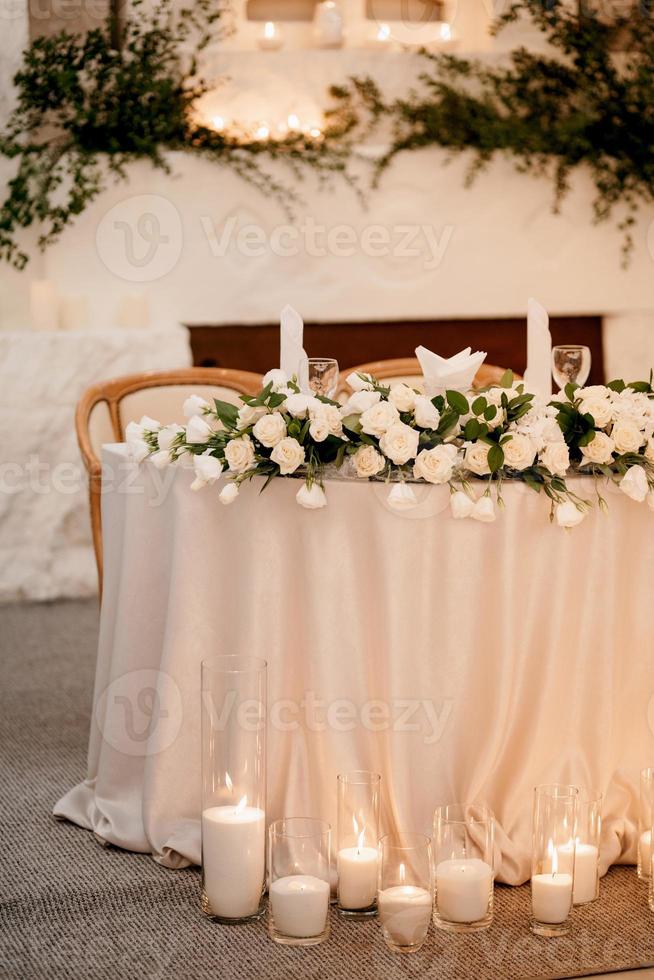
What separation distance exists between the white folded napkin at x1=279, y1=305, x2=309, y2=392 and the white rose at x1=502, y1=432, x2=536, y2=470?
0.48 meters

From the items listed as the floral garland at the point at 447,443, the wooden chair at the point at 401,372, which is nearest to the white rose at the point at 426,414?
the floral garland at the point at 447,443

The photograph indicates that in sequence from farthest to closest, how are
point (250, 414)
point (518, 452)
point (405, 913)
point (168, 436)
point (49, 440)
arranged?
1. point (49, 440)
2. point (168, 436)
3. point (250, 414)
4. point (518, 452)
5. point (405, 913)

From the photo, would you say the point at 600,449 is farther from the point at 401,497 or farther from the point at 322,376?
the point at 322,376

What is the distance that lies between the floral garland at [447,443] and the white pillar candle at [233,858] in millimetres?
563

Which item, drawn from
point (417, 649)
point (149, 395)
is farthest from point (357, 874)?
point (149, 395)

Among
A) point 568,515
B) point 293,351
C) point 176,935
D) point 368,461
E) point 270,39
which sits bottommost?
point 176,935

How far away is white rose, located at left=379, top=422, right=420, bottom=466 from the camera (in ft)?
6.84

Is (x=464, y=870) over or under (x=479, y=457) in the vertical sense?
under

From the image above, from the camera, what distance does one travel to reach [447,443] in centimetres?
216

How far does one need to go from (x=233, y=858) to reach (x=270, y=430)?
2.49 ft

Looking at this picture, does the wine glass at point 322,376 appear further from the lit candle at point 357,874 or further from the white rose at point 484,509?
the lit candle at point 357,874

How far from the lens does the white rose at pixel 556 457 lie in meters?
2.11

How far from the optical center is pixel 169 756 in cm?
234

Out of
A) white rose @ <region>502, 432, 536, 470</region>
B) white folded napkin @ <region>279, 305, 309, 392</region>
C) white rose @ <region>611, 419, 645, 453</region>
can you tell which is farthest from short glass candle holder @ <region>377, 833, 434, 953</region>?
white folded napkin @ <region>279, 305, 309, 392</region>
